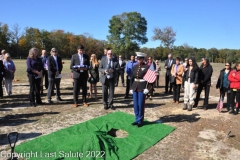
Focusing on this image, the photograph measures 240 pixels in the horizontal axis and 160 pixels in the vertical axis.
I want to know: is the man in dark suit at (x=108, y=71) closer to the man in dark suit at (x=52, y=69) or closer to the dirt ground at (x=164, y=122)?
the dirt ground at (x=164, y=122)

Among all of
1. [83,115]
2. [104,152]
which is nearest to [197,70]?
[83,115]

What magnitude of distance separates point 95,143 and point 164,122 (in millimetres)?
2774

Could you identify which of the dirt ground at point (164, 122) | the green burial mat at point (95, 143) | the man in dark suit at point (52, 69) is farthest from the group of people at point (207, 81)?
the man in dark suit at point (52, 69)

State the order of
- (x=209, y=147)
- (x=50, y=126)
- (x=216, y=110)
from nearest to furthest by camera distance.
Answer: (x=209, y=147), (x=50, y=126), (x=216, y=110)

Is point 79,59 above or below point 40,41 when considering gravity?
below

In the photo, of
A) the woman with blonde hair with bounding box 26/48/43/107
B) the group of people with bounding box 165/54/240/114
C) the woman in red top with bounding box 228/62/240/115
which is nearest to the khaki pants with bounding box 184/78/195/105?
the group of people with bounding box 165/54/240/114

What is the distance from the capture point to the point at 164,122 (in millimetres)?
6043

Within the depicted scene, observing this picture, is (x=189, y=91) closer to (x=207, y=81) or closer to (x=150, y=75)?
(x=207, y=81)

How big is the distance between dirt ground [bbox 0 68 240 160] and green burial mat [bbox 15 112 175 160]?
246mm

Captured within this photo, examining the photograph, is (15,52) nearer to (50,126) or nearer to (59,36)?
(59,36)

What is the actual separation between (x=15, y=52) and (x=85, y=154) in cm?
6794

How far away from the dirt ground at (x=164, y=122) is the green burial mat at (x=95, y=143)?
0.25 meters

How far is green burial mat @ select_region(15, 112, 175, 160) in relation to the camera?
3.75m

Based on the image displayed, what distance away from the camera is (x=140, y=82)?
5309 mm
